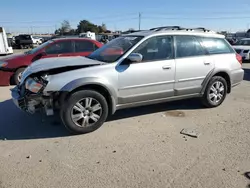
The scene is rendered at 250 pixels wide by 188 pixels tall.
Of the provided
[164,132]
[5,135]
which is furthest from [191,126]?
[5,135]

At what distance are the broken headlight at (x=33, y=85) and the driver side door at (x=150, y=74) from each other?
1302mm

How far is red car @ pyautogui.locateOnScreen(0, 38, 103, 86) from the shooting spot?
24.0 ft

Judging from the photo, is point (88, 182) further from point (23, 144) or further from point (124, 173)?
point (23, 144)

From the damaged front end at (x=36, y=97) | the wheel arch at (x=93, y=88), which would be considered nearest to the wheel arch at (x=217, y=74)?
the wheel arch at (x=93, y=88)

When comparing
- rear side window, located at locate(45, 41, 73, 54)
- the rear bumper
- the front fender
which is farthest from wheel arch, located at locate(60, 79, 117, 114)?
rear side window, located at locate(45, 41, 73, 54)

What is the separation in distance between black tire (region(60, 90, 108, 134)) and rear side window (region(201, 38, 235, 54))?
2.60m

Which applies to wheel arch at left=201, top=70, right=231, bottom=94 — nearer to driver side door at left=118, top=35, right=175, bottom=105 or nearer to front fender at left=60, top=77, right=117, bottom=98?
driver side door at left=118, top=35, right=175, bottom=105

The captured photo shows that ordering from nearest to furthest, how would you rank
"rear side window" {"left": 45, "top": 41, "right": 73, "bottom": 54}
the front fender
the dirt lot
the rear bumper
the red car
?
the dirt lot < the front fender < the rear bumper < the red car < "rear side window" {"left": 45, "top": 41, "right": 73, "bottom": 54}

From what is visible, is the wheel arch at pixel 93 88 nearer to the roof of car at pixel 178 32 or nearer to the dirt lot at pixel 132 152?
the dirt lot at pixel 132 152

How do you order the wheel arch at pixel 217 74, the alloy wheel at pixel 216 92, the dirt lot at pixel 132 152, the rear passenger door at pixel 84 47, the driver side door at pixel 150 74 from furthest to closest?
1. the rear passenger door at pixel 84 47
2. the alloy wheel at pixel 216 92
3. the wheel arch at pixel 217 74
4. the driver side door at pixel 150 74
5. the dirt lot at pixel 132 152

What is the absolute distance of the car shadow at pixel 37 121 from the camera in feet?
13.1

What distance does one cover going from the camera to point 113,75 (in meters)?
4.05

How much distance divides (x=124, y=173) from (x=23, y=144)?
1.73 m

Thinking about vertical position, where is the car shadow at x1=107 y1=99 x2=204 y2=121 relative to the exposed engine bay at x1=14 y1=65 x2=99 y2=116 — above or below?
below
